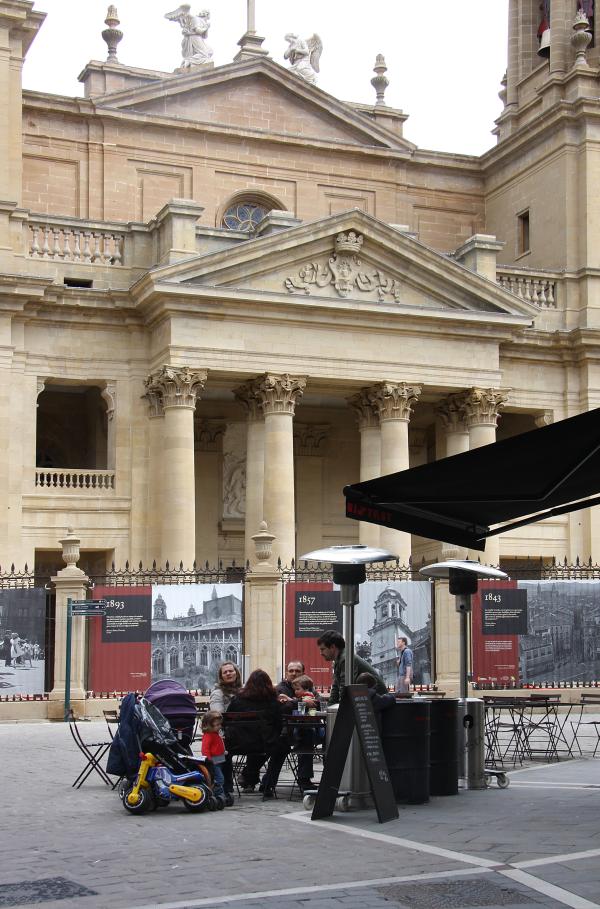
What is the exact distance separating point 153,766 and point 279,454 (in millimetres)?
22178

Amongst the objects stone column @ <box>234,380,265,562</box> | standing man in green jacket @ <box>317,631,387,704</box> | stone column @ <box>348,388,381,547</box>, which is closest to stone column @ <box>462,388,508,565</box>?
stone column @ <box>348,388,381,547</box>

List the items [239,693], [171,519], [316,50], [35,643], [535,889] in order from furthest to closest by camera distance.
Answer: [316,50] < [171,519] < [35,643] < [239,693] < [535,889]

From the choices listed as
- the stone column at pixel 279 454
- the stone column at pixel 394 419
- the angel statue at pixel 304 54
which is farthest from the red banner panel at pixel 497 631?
the angel statue at pixel 304 54

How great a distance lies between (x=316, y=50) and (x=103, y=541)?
60.0 feet

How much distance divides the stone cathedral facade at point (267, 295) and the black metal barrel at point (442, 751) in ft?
64.9

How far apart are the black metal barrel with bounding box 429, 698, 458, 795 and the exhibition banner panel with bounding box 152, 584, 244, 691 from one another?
12.3 meters

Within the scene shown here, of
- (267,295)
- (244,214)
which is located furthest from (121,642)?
(244,214)

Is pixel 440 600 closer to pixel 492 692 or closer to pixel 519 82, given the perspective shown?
pixel 492 692

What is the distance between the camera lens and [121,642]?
26688 mm

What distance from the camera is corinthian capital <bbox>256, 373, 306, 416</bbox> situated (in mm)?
36000

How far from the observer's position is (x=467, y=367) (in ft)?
125

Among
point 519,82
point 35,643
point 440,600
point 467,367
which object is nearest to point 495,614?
point 440,600

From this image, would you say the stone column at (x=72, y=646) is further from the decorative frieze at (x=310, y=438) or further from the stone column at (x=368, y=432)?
the decorative frieze at (x=310, y=438)

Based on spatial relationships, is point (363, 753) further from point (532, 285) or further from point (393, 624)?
point (532, 285)
